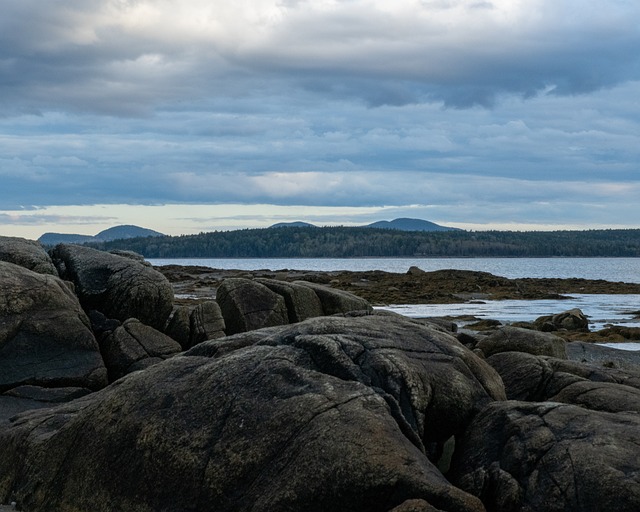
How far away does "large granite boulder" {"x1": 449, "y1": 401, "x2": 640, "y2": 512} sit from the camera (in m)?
8.61

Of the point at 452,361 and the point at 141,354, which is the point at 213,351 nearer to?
the point at 452,361

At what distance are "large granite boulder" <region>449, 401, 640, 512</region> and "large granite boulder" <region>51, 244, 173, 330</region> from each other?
1359 cm

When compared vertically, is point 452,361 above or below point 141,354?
above

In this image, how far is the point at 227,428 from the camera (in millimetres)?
9000

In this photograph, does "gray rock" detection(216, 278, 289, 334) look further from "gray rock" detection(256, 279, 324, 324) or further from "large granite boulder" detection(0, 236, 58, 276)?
"large granite boulder" detection(0, 236, 58, 276)

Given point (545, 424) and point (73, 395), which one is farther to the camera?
point (73, 395)

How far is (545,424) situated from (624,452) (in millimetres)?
959

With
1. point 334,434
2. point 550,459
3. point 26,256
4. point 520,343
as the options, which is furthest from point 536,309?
point 334,434

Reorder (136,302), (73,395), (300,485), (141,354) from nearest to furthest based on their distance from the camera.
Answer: (300,485) < (73,395) < (141,354) < (136,302)

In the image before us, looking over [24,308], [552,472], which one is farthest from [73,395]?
[552,472]

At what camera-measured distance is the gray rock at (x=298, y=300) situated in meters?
23.7

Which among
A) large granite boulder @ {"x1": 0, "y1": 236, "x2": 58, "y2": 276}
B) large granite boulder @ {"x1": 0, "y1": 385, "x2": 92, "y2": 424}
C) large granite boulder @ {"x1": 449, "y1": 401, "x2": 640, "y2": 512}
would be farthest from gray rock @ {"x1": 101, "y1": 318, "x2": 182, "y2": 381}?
large granite boulder @ {"x1": 449, "y1": 401, "x2": 640, "y2": 512}

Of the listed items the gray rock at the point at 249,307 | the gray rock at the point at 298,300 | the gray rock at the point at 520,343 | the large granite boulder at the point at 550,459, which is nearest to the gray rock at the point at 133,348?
the gray rock at the point at 249,307

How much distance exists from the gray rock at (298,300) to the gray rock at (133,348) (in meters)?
4.17
